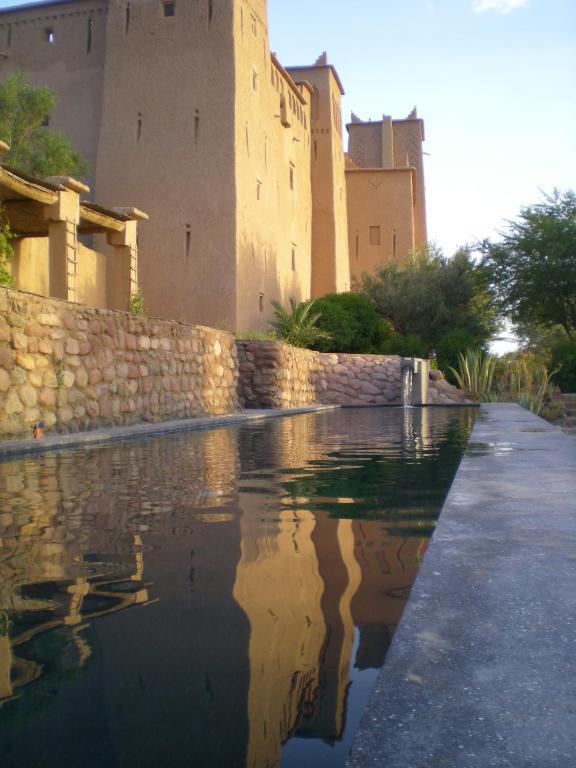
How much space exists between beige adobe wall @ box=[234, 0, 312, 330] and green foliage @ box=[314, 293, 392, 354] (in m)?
1.96

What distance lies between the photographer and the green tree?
Answer: 24.7 m

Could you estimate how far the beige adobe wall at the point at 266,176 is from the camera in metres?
23.9

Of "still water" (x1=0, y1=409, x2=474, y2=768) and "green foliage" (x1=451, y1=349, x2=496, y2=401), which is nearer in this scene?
"still water" (x1=0, y1=409, x2=474, y2=768)

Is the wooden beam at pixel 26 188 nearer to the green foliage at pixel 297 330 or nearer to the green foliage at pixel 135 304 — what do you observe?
the green foliage at pixel 135 304

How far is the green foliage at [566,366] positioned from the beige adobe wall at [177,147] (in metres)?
8.85

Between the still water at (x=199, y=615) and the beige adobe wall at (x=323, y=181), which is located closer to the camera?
the still water at (x=199, y=615)

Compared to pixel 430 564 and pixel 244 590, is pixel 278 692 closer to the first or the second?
pixel 244 590

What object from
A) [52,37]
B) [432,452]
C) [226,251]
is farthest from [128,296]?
[52,37]

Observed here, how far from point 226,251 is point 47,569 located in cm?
2133

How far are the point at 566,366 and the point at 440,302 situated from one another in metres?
8.95

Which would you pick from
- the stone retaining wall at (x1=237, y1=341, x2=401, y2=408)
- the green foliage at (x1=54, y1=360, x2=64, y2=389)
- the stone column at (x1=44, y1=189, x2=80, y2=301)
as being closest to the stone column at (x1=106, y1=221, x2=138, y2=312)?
the stone column at (x1=44, y1=189, x2=80, y2=301)

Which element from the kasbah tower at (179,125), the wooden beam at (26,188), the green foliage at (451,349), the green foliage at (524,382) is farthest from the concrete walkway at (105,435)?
the kasbah tower at (179,125)

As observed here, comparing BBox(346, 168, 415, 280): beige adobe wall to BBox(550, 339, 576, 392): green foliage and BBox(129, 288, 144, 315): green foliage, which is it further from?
BBox(129, 288, 144, 315): green foliage

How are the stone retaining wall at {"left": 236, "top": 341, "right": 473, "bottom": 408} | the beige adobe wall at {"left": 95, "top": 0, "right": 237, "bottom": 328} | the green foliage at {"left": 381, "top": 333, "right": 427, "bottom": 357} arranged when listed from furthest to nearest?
the green foliage at {"left": 381, "top": 333, "right": 427, "bottom": 357} < the beige adobe wall at {"left": 95, "top": 0, "right": 237, "bottom": 328} < the stone retaining wall at {"left": 236, "top": 341, "right": 473, "bottom": 408}
